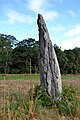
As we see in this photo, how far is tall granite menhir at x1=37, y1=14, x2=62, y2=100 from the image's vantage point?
799cm

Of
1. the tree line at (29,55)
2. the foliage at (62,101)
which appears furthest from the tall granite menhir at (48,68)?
the tree line at (29,55)

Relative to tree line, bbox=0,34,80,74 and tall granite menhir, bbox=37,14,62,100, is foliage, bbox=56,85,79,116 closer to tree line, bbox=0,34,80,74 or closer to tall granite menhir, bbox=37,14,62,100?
tall granite menhir, bbox=37,14,62,100

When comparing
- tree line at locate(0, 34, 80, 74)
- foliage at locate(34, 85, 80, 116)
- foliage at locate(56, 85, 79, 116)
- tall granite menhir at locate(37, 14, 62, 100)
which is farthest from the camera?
tree line at locate(0, 34, 80, 74)

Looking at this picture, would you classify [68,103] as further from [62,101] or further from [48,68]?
[48,68]

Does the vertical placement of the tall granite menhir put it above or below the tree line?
below

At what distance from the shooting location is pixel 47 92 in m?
7.98

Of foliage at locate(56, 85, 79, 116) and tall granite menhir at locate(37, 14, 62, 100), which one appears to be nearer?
foliage at locate(56, 85, 79, 116)

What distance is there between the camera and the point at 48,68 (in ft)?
26.8

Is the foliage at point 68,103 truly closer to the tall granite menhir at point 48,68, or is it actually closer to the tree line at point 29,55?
the tall granite menhir at point 48,68

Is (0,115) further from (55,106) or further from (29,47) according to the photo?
(29,47)

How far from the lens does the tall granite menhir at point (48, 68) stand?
7992 millimetres

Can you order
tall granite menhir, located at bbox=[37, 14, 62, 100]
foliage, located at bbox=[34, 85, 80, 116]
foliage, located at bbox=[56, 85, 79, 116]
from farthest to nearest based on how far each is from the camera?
tall granite menhir, located at bbox=[37, 14, 62, 100] → foliage, located at bbox=[34, 85, 80, 116] → foliage, located at bbox=[56, 85, 79, 116]

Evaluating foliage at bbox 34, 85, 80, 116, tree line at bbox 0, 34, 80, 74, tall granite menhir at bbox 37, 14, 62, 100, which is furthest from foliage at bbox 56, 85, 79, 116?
tree line at bbox 0, 34, 80, 74

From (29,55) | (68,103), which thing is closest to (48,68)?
(68,103)
